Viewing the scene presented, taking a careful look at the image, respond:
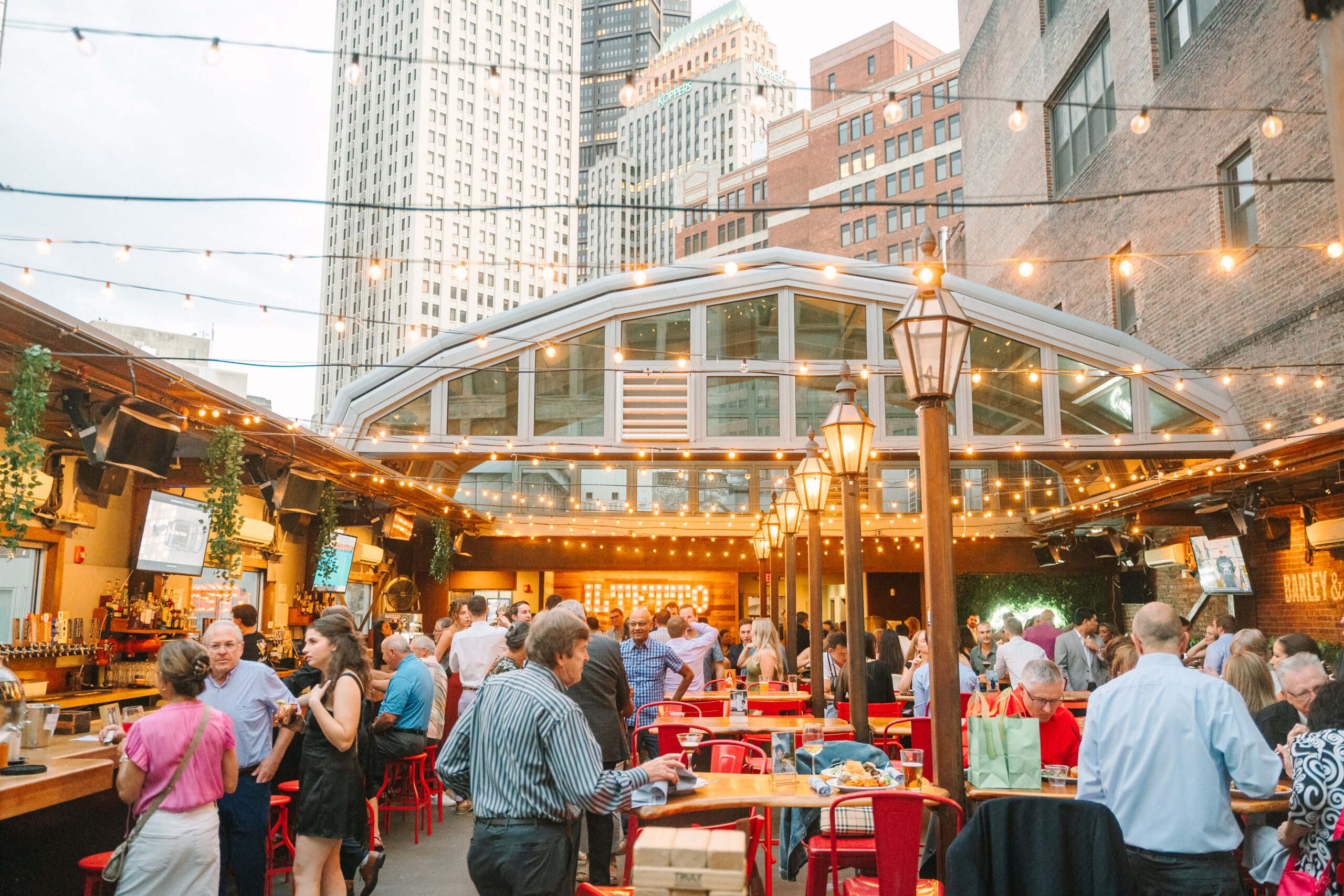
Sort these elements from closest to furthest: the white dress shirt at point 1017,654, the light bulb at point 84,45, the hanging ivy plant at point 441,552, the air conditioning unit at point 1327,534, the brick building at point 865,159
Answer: the light bulb at point 84,45
the white dress shirt at point 1017,654
the air conditioning unit at point 1327,534
the hanging ivy plant at point 441,552
the brick building at point 865,159

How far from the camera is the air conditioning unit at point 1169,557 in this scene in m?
14.2

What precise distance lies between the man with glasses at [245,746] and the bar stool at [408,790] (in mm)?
1775

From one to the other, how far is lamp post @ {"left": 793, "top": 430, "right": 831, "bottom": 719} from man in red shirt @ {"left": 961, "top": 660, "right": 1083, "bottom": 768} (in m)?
2.28

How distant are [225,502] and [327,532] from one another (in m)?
3.38

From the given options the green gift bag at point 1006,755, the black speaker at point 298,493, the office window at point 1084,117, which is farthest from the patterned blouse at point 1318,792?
the office window at point 1084,117

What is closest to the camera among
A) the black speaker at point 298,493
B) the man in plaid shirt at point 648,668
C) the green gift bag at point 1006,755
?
the green gift bag at point 1006,755

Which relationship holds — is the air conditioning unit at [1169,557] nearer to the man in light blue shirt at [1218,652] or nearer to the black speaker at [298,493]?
the man in light blue shirt at [1218,652]

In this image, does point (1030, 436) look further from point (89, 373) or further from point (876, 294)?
point (89, 373)


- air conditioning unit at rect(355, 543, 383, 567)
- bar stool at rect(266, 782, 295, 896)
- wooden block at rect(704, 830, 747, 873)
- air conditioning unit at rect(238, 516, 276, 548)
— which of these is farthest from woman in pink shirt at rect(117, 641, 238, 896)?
air conditioning unit at rect(355, 543, 383, 567)

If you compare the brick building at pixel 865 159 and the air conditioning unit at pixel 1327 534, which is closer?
the air conditioning unit at pixel 1327 534

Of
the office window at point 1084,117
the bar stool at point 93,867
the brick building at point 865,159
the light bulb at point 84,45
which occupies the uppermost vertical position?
the brick building at point 865,159

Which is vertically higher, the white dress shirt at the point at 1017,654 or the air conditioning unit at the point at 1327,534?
the air conditioning unit at the point at 1327,534

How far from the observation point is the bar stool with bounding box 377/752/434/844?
6.78 m

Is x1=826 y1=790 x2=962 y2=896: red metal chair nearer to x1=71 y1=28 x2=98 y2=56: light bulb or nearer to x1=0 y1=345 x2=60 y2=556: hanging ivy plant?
x1=0 y1=345 x2=60 y2=556: hanging ivy plant
